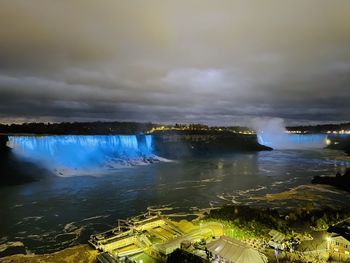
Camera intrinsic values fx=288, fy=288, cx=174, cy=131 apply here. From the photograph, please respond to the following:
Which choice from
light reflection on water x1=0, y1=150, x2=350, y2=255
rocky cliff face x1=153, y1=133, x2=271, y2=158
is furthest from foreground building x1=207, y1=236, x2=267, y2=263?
rocky cliff face x1=153, y1=133, x2=271, y2=158

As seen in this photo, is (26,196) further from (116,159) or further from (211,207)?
(116,159)

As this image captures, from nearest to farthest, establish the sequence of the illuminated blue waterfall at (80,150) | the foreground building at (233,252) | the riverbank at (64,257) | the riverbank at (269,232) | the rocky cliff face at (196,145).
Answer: the foreground building at (233,252) < the riverbank at (269,232) < the riverbank at (64,257) < the illuminated blue waterfall at (80,150) < the rocky cliff face at (196,145)

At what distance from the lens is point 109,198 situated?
34.0m

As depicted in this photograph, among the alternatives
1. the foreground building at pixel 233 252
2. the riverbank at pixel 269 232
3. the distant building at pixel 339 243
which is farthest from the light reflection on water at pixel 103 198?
the distant building at pixel 339 243

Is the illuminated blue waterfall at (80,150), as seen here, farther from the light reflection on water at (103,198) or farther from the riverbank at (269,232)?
the riverbank at (269,232)

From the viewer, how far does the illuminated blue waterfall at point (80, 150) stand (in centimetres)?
5500

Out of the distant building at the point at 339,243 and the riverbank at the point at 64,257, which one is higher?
the distant building at the point at 339,243

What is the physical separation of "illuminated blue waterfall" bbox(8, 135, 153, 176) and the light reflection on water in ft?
30.4

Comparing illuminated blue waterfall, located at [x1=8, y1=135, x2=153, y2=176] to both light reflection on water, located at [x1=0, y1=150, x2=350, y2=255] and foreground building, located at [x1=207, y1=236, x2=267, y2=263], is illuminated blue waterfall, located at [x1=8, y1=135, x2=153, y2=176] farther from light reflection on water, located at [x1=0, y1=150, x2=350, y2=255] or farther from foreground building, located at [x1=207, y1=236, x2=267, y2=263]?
foreground building, located at [x1=207, y1=236, x2=267, y2=263]

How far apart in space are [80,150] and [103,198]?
3422 cm

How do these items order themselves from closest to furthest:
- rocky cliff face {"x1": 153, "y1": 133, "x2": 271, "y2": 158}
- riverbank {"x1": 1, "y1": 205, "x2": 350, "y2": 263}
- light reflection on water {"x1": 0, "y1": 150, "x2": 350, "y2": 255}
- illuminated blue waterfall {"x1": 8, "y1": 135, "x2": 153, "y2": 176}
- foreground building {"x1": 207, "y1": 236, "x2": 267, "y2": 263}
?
foreground building {"x1": 207, "y1": 236, "x2": 267, "y2": 263} < riverbank {"x1": 1, "y1": 205, "x2": 350, "y2": 263} < light reflection on water {"x1": 0, "y1": 150, "x2": 350, "y2": 255} < illuminated blue waterfall {"x1": 8, "y1": 135, "x2": 153, "y2": 176} < rocky cliff face {"x1": 153, "y1": 133, "x2": 271, "y2": 158}

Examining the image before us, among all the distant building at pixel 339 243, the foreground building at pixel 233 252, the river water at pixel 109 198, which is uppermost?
the foreground building at pixel 233 252

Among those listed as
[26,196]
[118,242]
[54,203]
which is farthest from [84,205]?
[118,242]

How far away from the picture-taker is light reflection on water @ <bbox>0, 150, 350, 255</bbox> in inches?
918
